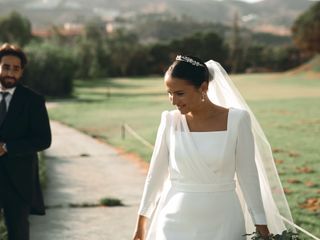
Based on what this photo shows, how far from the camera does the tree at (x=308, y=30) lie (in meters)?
59.2

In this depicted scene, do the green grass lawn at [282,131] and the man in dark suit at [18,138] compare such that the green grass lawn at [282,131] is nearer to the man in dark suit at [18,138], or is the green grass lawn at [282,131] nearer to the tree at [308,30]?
the man in dark suit at [18,138]

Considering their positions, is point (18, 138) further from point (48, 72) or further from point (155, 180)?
point (48, 72)

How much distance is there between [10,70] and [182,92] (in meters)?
1.80

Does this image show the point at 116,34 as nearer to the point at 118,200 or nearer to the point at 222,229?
the point at 118,200

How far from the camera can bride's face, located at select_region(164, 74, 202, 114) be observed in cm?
307

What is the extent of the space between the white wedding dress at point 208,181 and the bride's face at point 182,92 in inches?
5.6

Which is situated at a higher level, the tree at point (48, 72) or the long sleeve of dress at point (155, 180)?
the long sleeve of dress at point (155, 180)

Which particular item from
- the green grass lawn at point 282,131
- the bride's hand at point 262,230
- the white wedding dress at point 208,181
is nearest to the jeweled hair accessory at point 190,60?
the white wedding dress at point 208,181

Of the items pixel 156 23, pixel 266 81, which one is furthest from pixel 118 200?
pixel 156 23

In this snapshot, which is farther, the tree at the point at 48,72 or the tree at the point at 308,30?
the tree at the point at 308,30

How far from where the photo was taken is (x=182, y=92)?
121 inches

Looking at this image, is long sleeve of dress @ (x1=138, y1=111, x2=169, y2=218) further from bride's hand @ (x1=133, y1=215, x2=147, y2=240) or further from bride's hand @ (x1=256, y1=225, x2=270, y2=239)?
bride's hand @ (x1=256, y1=225, x2=270, y2=239)

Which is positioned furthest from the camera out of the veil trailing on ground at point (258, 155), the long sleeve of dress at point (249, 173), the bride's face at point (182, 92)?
the veil trailing on ground at point (258, 155)

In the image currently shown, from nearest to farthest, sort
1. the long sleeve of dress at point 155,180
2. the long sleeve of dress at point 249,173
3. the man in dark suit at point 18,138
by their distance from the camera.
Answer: the long sleeve of dress at point 249,173 < the long sleeve of dress at point 155,180 < the man in dark suit at point 18,138
